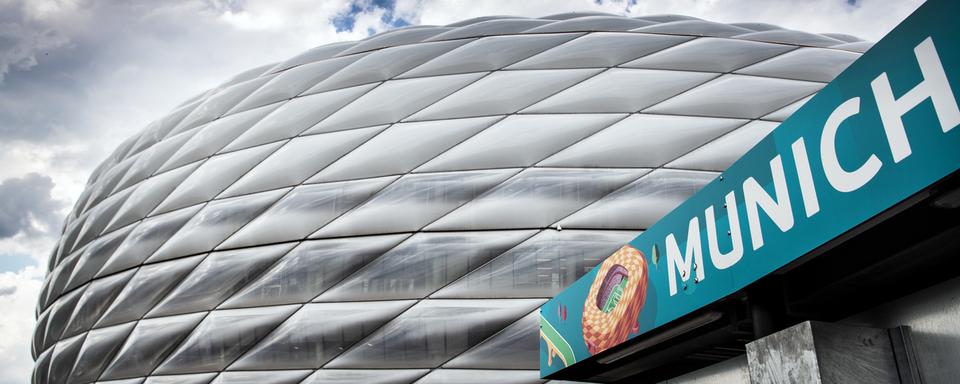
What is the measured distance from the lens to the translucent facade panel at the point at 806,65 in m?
11.2

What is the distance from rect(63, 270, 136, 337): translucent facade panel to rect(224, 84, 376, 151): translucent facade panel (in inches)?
109

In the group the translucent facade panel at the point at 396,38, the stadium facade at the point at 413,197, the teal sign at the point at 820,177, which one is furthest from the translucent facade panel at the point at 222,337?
the teal sign at the point at 820,177

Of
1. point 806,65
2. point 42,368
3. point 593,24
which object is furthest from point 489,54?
point 42,368

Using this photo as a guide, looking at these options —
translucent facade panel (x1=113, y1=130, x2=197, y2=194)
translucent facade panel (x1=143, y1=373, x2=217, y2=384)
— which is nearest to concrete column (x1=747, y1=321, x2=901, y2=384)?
translucent facade panel (x1=143, y1=373, x2=217, y2=384)

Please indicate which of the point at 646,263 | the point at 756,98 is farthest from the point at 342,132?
Result: the point at 646,263

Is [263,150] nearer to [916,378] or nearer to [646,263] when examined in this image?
[646,263]

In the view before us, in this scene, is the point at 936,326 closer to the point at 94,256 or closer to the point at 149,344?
the point at 149,344

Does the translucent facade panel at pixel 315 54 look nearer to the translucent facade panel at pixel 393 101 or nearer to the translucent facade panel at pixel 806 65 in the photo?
the translucent facade panel at pixel 393 101

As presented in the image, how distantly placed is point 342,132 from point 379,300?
319cm

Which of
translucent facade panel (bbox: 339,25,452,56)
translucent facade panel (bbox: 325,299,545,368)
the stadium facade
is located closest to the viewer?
translucent facade panel (bbox: 325,299,545,368)

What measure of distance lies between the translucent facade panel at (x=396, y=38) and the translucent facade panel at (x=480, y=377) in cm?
673

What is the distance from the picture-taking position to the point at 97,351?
36.7ft

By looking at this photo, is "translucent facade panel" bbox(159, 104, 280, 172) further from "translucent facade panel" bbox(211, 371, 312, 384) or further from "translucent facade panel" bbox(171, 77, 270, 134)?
"translucent facade panel" bbox(211, 371, 312, 384)

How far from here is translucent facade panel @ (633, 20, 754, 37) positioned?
41.0ft
